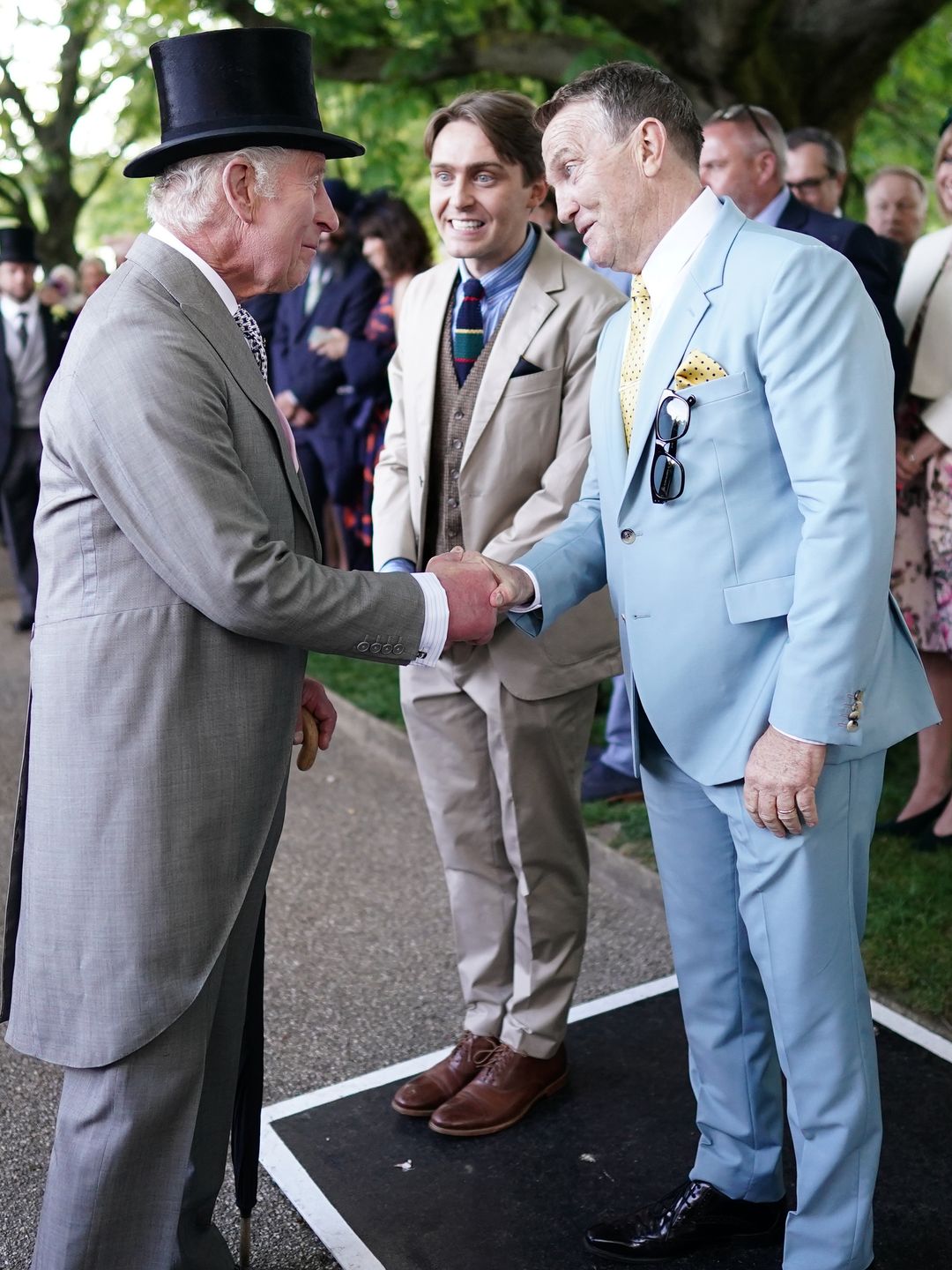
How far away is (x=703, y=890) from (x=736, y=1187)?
626 mm

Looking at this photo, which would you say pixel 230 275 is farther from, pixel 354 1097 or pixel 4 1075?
pixel 4 1075

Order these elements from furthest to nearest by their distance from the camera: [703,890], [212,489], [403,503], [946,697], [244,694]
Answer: [946,697], [403,503], [703,890], [244,694], [212,489]

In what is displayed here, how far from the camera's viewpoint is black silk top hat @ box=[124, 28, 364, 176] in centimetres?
208

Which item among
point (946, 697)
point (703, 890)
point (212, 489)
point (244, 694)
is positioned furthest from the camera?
point (946, 697)

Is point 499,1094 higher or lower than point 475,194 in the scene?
lower

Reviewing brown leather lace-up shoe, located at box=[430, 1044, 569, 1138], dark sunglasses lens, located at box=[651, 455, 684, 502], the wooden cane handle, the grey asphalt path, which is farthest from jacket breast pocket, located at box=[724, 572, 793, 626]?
the grey asphalt path

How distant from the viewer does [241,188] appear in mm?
2119

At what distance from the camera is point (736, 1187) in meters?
2.59

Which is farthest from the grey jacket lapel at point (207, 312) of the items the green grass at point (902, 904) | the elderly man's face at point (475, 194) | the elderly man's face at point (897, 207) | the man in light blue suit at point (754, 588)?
the elderly man's face at point (897, 207)

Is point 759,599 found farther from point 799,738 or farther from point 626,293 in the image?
point 626,293

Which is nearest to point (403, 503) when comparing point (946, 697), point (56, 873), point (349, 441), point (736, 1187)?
point (56, 873)

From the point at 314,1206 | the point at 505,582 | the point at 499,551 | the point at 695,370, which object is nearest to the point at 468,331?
the point at 499,551

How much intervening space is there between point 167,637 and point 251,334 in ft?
1.99

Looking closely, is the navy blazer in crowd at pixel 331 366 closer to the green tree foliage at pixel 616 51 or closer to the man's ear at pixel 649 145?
the green tree foliage at pixel 616 51
